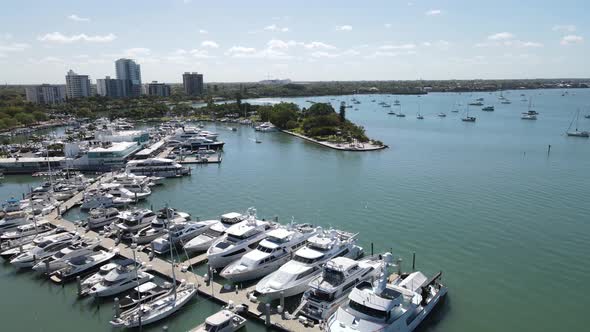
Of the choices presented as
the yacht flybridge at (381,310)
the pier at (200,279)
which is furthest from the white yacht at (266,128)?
the yacht flybridge at (381,310)

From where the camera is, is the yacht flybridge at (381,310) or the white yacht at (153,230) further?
the white yacht at (153,230)

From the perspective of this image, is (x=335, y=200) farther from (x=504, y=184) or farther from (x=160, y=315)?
(x=160, y=315)

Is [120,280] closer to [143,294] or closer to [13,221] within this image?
[143,294]

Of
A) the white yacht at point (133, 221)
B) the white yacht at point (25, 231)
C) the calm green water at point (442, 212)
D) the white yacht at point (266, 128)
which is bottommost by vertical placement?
the calm green water at point (442, 212)

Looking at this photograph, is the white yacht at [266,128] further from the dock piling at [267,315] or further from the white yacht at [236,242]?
the dock piling at [267,315]

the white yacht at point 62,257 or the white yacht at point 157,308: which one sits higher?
the white yacht at point 62,257
